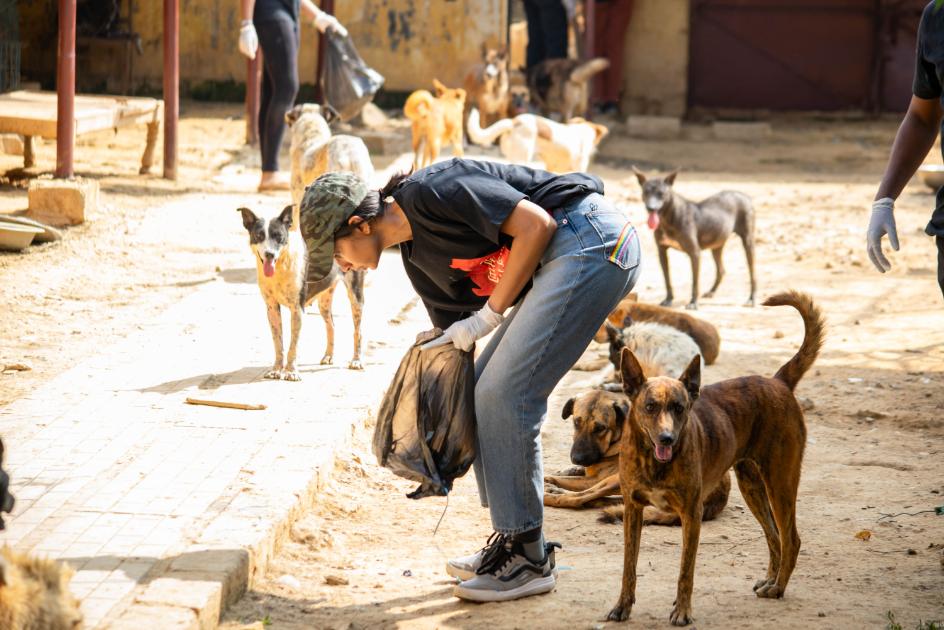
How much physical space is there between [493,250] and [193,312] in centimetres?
433

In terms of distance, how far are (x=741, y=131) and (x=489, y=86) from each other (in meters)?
4.74

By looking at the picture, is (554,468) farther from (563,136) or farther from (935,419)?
(563,136)

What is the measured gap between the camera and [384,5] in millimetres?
18656

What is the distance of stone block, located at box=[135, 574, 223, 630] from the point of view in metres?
3.78

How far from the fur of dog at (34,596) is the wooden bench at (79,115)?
8.78m

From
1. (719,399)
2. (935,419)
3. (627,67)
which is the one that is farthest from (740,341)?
(627,67)

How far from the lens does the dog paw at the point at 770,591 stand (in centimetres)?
435

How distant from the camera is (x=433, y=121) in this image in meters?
13.3

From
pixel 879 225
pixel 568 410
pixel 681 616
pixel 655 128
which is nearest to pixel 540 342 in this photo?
pixel 681 616

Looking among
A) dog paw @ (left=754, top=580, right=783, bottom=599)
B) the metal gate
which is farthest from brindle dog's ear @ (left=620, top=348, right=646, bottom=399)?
the metal gate

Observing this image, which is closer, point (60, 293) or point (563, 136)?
point (60, 293)

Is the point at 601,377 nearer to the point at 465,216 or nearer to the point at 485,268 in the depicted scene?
the point at 485,268

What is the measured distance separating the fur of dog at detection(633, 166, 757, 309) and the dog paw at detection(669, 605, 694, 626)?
5.78 meters

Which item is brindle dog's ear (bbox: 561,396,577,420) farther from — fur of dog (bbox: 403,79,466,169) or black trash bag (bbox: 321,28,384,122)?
black trash bag (bbox: 321,28,384,122)
